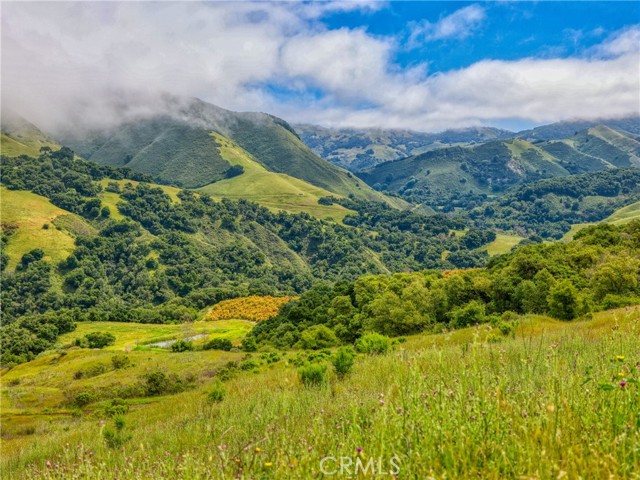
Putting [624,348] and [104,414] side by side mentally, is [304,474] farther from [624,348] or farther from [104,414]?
[104,414]

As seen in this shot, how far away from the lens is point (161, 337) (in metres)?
104

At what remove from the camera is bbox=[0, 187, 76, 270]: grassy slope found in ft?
548

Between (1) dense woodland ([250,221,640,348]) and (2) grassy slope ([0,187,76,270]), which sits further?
(2) grassy slope ([0,187,76,270])

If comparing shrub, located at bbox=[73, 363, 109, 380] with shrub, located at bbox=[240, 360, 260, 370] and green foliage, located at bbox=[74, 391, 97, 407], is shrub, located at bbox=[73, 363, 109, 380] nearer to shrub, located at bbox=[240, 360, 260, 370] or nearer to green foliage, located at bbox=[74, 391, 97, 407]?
green foliage, located at bbox=[74, 391, 97, 407]

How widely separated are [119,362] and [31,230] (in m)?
145

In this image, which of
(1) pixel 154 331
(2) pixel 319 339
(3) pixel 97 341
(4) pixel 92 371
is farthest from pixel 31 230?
(2) pixel 319 339

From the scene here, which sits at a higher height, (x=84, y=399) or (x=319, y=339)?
(x=319, y=339)

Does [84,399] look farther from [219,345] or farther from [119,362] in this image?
[219,345]

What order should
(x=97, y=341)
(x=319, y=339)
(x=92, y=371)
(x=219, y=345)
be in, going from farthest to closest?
(x=97, y=341) → (x=219, y=345) → (x=92, y=371) → (x=319, y=339)

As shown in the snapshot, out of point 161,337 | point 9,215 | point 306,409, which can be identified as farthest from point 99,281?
point 306,409

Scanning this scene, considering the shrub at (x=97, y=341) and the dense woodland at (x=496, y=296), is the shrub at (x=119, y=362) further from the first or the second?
the shrub at (x=97, y=341)

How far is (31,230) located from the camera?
17638 cm

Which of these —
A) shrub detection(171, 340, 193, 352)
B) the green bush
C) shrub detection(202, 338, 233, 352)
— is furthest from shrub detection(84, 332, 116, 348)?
the green bush

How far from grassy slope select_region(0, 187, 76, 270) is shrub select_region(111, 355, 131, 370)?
408 ft
